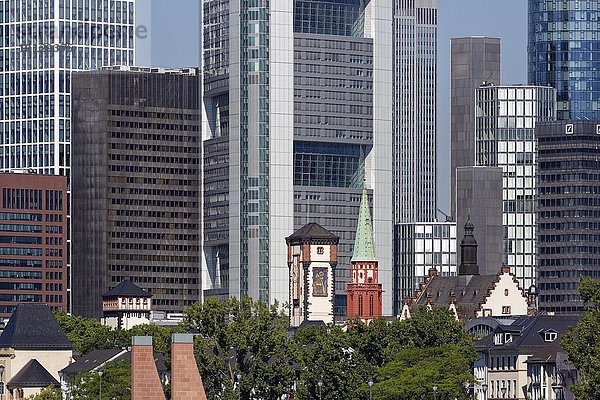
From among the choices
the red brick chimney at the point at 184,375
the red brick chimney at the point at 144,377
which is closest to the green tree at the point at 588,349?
the red brick chimney at the point at 184,375

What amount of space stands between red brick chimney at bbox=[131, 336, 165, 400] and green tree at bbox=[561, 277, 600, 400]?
119 ft

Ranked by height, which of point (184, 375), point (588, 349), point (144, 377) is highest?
point (588, 349)

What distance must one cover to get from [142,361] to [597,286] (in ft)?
144

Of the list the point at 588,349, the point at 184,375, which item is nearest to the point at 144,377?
the point at 184,375

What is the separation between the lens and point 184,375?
145m

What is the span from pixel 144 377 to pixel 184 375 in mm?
3880

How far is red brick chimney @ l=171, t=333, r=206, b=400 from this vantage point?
145000 millimetres

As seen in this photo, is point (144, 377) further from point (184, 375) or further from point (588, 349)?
point (588, 349)

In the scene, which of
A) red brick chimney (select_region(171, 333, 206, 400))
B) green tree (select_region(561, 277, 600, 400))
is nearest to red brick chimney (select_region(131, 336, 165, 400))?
red brick chimney (select_region(171, 333, 206, 400))

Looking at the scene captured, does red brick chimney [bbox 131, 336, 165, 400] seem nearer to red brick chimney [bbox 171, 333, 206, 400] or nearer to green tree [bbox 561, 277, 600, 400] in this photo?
red brick chimney [bbox 171, 333, 206, 400]

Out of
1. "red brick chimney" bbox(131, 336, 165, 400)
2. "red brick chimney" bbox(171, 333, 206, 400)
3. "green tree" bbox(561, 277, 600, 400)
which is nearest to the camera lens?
"red brick chimney" bbox(171, 333, 206, 400)

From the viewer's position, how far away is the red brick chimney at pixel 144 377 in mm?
147125

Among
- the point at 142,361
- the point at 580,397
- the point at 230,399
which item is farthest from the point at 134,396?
the point at 230,399

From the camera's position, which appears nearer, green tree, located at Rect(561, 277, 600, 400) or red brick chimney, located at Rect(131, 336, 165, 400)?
red brick chimney, located at Rect(131, 336, 165, 400)
